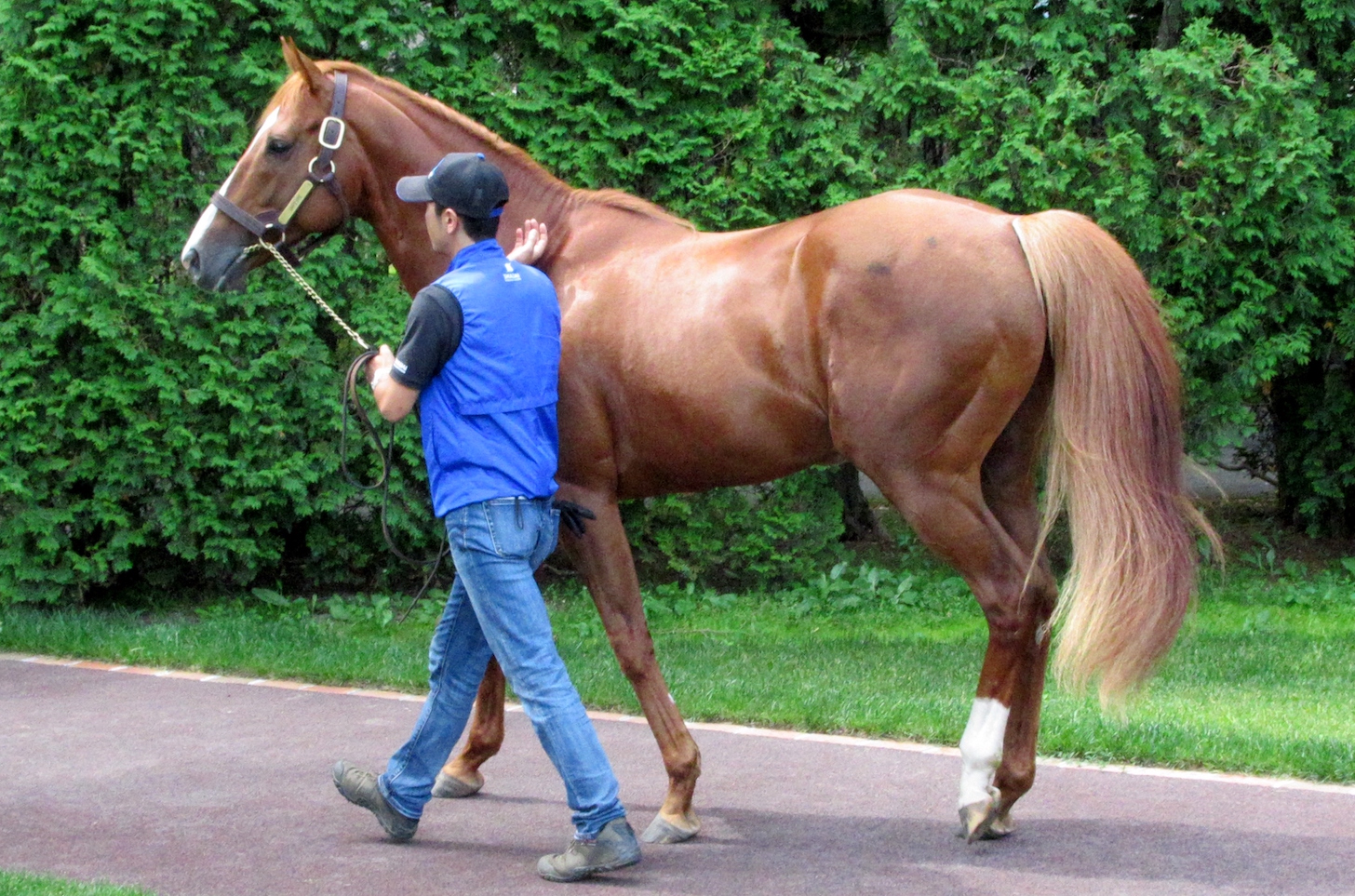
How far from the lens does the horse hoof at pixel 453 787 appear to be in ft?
16.4

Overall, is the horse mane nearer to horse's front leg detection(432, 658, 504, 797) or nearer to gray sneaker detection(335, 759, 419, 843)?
horse's front leg detection(432, 658, 504, 797)

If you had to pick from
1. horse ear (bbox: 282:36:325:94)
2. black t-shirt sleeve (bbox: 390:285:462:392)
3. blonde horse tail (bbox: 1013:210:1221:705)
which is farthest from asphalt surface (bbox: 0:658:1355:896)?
horse ear (bbox: 282:36:325:94)

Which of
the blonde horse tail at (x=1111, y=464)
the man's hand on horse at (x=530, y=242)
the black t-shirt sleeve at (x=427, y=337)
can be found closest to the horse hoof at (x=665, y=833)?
the blonde horse tail at (x=1111, y=464)

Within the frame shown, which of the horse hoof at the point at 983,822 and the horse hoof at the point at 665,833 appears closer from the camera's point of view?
the horse hoof at the point at 983,822

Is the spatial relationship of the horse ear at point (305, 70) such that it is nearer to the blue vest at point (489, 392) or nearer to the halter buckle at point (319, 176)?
the halter buckle at point (319, 176)

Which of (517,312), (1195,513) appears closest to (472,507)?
(517,312)

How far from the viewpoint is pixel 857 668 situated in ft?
22.1

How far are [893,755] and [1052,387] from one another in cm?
167

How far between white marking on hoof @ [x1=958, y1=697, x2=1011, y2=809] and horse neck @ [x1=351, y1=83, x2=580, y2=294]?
211cm

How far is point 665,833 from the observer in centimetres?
446

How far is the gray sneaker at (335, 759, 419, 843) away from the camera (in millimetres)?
4402

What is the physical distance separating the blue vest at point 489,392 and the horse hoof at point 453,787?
132 centimetres

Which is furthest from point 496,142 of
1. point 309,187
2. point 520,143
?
point 520,143

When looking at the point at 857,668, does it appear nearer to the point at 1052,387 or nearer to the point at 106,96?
the point at 1052,387
